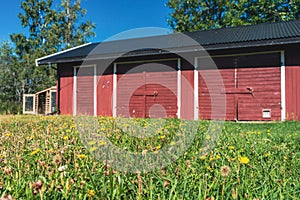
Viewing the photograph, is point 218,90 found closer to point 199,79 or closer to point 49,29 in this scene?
point 199,79

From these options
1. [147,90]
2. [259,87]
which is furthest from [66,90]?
[259,87]

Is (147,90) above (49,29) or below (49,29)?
below

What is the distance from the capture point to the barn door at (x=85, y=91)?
9680 millimetres

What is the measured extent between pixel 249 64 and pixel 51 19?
20.2m

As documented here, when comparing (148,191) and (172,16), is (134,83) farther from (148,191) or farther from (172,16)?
(172,16)

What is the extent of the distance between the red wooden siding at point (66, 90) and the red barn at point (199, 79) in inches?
5.9

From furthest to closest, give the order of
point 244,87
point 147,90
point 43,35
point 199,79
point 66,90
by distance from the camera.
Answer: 1. point 43,35
2. point 66,90
3. point 147,90
4. point 199,79
5. point 244,87

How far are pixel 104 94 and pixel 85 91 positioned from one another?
92 centimetres

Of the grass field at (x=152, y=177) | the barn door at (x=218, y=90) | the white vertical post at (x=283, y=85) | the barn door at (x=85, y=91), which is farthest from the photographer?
the barn door at (x=85, y=91)

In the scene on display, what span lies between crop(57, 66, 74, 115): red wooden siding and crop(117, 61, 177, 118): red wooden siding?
2.30 meters

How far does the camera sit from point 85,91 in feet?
32.3

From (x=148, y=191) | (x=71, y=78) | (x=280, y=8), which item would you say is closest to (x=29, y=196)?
(x=148, y=191)

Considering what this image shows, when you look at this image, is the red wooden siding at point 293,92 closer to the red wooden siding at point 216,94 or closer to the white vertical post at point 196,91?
the red wooden siding at point 216,94

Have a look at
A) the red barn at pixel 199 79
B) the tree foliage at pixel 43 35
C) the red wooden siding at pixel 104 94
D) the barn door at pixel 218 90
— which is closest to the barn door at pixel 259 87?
the red barn at pixel 199 79
